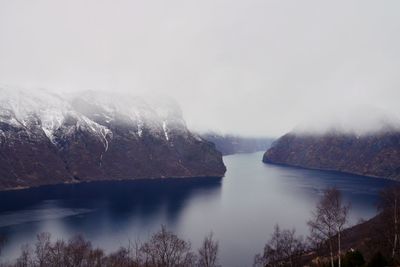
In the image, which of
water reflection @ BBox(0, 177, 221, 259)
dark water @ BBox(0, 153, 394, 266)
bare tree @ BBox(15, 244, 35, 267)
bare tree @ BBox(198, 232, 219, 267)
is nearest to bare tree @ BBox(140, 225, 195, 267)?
bare tree @ BBox(198, 232, 219, 267)

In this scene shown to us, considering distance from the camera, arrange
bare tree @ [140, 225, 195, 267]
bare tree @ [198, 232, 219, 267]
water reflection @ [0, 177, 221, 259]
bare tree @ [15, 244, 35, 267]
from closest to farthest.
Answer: bare tree @ [198, 232, 219, 267] < bare tree @ [140, 225, 195, 267] < bare tree @ [15, 244, 35, 267] < water reflection @ [0, 177, 221, 259]

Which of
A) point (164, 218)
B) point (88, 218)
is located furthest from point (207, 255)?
point (88, 218)

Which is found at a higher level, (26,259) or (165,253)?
(26,259)

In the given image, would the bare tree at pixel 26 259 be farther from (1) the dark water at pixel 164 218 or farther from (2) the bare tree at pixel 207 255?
(2) the bare tree at pixel 207 255

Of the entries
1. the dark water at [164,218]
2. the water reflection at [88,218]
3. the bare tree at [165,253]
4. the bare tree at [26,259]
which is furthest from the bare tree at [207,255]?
the bare tree at [26,259]

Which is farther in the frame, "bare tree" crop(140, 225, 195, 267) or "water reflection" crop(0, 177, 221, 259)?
"water reflection" crop(0, 177, 221, 259)

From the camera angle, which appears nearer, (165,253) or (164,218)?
(165,253)

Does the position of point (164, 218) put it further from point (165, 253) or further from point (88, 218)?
point (165, 253)

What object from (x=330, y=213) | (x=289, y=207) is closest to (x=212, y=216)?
(x=289, y=207)

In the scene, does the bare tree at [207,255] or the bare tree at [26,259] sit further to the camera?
the bare tree at [26,259]

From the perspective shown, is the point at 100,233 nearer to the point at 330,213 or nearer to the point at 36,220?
the point at 36,220

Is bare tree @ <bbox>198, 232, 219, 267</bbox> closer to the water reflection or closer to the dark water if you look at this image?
the dark water
